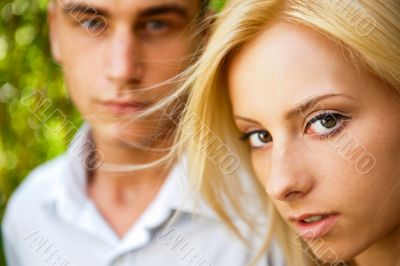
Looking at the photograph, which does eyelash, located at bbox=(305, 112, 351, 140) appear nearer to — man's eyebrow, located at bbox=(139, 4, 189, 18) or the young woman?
A: the young woman

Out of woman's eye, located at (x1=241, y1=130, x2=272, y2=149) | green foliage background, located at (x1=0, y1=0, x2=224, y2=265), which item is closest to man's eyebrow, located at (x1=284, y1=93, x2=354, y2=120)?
woman's eye, located at (x1=241, y1=130, x2=272, y2=149)

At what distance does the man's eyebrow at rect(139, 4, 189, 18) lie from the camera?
5.30 ft

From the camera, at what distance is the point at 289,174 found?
1.24m

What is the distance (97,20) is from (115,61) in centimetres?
14

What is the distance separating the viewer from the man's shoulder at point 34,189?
6.51ft

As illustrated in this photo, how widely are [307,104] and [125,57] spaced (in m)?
0.53

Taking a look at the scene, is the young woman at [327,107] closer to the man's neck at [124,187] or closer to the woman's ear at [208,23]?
the woman's ear at [208,23]

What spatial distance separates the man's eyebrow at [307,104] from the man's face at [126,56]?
421mm

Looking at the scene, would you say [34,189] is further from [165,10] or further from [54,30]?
[165,10]

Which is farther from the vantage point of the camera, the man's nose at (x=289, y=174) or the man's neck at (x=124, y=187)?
the man's neck at (x=124, y=187)

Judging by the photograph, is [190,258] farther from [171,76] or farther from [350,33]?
[350,33]

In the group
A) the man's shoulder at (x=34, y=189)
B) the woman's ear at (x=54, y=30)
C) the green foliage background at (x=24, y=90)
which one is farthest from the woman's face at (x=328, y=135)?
the green foliage background at (x=24, y=90)

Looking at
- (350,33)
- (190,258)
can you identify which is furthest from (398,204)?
(190,258)

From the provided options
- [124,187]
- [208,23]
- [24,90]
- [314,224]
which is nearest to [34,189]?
[124,187]
